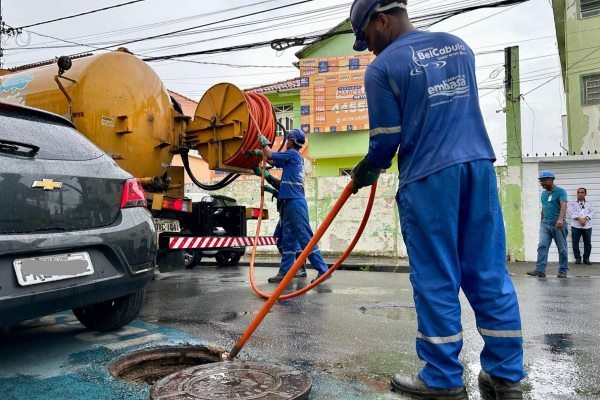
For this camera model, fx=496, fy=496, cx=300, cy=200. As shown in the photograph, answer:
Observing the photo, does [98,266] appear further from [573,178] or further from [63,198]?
[573,178]

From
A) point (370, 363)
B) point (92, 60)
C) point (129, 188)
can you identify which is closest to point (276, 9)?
point (92, 60)

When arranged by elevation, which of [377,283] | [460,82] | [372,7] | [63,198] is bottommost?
[377,283]

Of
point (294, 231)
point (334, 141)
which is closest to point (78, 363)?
point (294, 231)

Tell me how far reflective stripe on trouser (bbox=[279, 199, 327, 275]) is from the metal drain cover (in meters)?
3.71

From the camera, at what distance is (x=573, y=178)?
36.2ft

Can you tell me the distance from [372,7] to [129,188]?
1.90 m

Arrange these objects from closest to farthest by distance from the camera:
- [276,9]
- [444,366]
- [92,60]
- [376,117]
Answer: [444,366] → [376,117] → [92,60] → [276,9]

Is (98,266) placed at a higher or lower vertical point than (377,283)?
higher

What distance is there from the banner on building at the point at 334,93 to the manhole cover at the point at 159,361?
16908 millimetres

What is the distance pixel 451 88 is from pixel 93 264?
2.23 meters

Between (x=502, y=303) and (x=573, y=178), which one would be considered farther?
(x=573, y=178)

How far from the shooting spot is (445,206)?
7.69 ft

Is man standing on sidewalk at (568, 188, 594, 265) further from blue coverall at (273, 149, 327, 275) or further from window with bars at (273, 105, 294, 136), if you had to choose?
window with bars at (273, 105, 294, 136)

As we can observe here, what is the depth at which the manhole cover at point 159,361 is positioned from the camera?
9.76 feet
